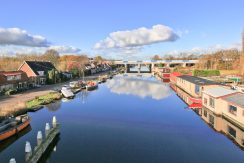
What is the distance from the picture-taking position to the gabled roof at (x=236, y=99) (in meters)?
26.9

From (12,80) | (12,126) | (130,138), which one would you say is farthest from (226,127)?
(12,80)

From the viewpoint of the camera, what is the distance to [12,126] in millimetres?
23641

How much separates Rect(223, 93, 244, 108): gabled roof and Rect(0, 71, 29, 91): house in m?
37.1

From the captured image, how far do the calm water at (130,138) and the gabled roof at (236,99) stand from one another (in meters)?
4.11

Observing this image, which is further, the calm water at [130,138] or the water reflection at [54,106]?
the water reflection at [54,106]

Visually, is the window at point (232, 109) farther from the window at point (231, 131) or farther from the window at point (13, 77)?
the window at point (13, 77)

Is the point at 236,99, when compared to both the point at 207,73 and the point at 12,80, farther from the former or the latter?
the point at 207,73

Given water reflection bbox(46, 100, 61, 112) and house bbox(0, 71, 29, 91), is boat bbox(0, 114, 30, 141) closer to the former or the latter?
water reflection bbox(46, 100, 61, 112)

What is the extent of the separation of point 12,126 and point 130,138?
37.4 ft

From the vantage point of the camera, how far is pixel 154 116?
106 feet

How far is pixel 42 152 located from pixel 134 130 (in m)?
10.0

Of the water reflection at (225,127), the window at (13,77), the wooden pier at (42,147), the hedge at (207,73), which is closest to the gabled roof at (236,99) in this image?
the water reflection at (225,127)

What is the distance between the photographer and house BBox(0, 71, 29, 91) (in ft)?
148

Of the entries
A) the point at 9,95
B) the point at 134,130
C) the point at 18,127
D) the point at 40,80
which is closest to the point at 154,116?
the point at 134,130
